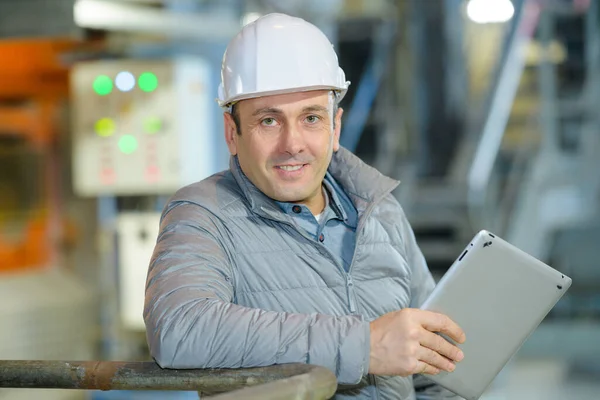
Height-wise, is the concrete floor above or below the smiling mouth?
below

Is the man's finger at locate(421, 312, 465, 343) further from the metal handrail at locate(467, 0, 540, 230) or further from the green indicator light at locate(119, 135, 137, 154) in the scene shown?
the metal handrail at locate(467, 0, 540, 230)

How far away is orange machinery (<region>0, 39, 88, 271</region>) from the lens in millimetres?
7062

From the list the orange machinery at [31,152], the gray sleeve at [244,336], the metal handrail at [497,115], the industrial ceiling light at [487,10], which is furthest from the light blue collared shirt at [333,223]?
the industrial ceiling light at [487,10]

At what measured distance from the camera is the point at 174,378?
5.18 ft

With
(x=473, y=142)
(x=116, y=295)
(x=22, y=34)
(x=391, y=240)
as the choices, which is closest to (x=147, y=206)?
(x=116, y=295)

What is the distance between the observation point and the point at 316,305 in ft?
6.18

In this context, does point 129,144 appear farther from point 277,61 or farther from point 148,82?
point 277,61

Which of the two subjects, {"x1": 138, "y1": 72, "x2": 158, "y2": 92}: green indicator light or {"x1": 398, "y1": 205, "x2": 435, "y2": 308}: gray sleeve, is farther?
{"x1": 138, "y1": 72, "x2": 158, "y2": 92}: green indicator light

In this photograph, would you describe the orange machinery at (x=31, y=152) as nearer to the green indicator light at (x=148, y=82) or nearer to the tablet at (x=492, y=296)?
the green indicator light at (x=148, y=82)

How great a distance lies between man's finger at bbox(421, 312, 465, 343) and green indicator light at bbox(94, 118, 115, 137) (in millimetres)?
4331

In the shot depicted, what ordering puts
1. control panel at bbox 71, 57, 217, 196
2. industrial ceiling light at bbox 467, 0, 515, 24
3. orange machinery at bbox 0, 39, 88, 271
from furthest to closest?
industrial ceiling light at bbox 467, 0, 515, 24 → orange machinery at bbox 0, 39, 88, 271 → control panel at bbox 71, 57, 217, 196

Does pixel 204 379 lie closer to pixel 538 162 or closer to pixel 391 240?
pixel 391 240

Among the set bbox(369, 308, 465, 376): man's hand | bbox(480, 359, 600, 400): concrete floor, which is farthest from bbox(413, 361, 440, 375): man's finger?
bbox(480, 359, 600, 400): concrete floor

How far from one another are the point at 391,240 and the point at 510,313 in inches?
13.8
